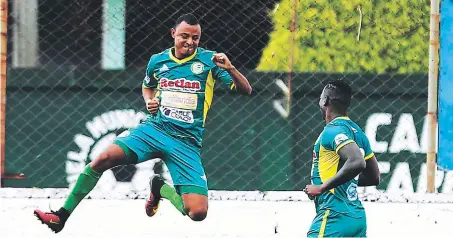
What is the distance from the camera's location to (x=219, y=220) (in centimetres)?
741

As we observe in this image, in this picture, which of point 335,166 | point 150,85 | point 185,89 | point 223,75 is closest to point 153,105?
point 185,89

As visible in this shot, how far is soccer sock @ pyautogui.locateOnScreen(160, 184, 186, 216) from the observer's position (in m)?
6.70

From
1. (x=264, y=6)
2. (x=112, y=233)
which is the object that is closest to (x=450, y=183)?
(x=264, y=6)

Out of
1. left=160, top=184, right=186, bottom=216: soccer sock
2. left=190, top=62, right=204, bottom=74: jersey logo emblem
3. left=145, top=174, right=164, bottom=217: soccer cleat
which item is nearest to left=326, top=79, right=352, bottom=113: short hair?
left=190, top=62, right=204, bottom=74: jersey logo emblem

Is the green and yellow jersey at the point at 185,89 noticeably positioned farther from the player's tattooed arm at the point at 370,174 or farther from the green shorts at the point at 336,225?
the green shorts at the point at 336,225

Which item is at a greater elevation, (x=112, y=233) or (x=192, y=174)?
(x=192, y=174)

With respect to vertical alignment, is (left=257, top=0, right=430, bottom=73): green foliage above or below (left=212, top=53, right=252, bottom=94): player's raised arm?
above

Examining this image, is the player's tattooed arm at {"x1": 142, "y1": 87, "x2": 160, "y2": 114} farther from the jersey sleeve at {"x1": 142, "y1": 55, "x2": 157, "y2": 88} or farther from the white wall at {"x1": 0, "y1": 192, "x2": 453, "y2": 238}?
the white wall at {"x1": 0, "y1": 192, "x2": 453, "y2": 238}

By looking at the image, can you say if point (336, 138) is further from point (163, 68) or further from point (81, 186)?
point (81, 186)

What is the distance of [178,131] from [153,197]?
1.90ft

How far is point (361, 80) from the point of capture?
25.7ft

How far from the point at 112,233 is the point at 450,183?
2.87 metres

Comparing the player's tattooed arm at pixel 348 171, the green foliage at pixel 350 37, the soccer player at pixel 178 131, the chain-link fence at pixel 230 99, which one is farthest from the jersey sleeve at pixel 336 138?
the green foliage at pixel 350 37

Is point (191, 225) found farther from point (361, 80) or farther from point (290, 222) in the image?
point (361, 80)
